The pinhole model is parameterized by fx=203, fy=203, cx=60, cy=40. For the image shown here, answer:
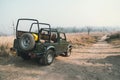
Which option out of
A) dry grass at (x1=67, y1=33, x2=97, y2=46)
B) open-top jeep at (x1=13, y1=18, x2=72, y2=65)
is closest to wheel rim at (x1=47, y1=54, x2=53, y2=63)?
open-top jeep at (x1=13, y1=18, x2=72, y2=65)

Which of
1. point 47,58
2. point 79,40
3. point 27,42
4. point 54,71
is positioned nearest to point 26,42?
point 27,42

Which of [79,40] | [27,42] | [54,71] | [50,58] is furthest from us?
[79,40]

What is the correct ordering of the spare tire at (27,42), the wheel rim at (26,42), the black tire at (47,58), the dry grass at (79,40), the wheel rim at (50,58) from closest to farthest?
the spare tire at (27,42) < the wheel rim at (26,42) < the black tire at (47,58) < the wheel rim at (50,58) < the dry grass at (79,40)

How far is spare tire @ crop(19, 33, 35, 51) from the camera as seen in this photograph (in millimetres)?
11008

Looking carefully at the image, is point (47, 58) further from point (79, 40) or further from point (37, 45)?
point (79, 40)

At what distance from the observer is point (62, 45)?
1390 centimetres

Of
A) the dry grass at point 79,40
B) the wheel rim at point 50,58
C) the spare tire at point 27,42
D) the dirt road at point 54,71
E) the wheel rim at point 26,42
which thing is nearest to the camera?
the dirt road at point 54,71


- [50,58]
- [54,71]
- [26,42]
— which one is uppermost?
[26,42]

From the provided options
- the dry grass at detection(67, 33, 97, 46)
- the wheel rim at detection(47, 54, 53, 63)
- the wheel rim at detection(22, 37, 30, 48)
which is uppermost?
the wheel rim at detection(22, 37, 30, 48)

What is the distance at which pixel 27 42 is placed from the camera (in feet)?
37.0

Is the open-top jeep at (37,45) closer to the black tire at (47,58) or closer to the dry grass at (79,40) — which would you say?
the black tire at (47,58)

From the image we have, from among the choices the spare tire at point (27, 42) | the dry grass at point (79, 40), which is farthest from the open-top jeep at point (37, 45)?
the dry grass at point (79, 40)

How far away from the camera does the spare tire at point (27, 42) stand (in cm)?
1101

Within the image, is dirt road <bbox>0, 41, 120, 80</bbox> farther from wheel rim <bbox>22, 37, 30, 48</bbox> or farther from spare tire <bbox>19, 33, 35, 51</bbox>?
wheel rim <bbox>22, 37, 30, 48</bbox>
